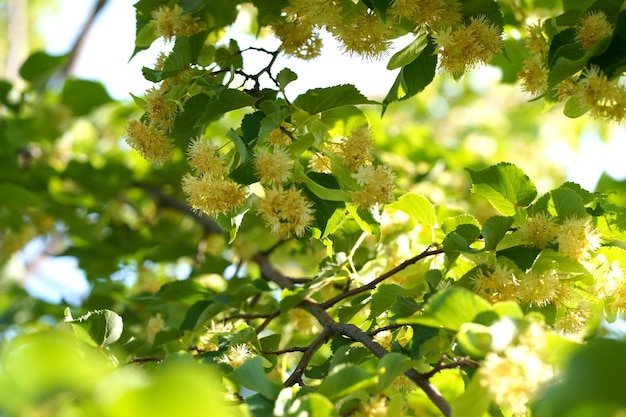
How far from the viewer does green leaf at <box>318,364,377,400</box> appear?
32.6 inches

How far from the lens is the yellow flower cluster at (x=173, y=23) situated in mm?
1250

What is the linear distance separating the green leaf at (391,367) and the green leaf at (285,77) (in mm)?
517

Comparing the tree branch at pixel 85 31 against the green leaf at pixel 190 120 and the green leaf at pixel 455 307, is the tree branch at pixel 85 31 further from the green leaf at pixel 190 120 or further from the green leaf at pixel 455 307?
the green leaf at pixel 455 307

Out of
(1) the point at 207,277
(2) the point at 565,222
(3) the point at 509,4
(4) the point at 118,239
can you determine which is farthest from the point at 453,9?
(4) the point at 118,239

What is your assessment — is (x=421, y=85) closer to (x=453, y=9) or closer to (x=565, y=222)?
(x=453, y=9)

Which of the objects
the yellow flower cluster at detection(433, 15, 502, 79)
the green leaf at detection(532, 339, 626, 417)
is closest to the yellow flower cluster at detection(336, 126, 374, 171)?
the yellow flower cluster at detection(433, 15, 502, 79)

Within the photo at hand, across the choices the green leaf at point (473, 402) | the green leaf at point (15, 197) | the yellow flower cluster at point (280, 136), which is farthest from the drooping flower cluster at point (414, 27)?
the green leaf at point (15, 197)

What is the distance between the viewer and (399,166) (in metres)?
2.54

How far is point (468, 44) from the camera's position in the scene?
1167mm

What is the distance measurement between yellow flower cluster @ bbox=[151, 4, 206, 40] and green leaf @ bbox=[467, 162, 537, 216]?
0.58 metres

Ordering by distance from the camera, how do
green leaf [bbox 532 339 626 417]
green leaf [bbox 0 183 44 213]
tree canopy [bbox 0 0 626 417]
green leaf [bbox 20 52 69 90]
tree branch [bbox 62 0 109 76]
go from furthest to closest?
tree branch [bbox 62 0 109 76] → green leaf [bbox 20 52 69 90] → green leaf [bbox 0 183 44 213] → tree canopy [bbox 0 0 626 417] → green leaf [bbox 532 339 626 417]

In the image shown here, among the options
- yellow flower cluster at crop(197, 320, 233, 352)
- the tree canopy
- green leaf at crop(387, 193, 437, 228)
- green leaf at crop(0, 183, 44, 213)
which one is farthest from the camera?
green leaf at crop(0, 183, 44, 213)

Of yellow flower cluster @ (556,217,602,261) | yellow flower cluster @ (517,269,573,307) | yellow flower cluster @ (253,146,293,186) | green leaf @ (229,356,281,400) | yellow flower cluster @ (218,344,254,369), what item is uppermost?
yellow flower cluster @ (253,146,293,186)

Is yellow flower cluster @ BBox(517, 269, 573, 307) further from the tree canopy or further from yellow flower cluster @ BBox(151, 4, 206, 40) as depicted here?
yellow flower cluster @ BBox(151, 4, 206, 40)
